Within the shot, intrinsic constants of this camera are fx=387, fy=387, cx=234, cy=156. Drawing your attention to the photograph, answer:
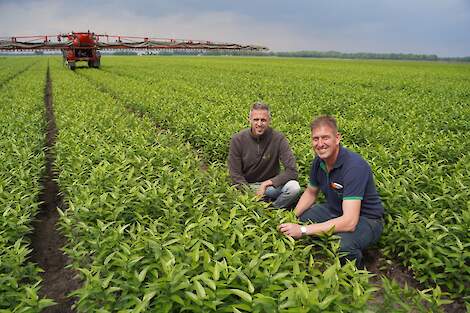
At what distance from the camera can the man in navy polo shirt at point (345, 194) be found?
3.95 meters

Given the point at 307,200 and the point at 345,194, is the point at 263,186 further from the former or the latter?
the point at 345,194

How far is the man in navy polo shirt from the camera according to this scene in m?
3.95

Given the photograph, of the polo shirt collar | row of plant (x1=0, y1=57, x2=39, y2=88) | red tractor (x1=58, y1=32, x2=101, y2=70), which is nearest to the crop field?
the polo shirt collar

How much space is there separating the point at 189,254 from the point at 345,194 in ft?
6.07

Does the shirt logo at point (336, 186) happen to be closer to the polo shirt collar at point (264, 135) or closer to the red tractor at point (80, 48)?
the polo shirt collar at point (264, 135)

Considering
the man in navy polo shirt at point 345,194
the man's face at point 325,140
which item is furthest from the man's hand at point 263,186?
the man's face at point 325,140

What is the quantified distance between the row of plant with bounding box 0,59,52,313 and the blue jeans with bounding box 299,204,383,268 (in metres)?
2.78

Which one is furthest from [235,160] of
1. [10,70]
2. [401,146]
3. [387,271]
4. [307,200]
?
[10,70]

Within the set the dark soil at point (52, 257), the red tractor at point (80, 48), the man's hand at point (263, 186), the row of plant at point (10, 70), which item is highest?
the red tractor at point (80, 48)

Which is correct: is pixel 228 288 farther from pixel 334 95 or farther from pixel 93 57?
pixel 93 57

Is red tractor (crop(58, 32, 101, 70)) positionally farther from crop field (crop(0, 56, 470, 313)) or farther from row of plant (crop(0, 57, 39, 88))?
crop field (crop(0, 56, 470, 313))

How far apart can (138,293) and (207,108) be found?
9.24 meters

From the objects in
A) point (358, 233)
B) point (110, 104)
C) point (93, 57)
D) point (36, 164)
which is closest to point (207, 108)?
point (110, 104)

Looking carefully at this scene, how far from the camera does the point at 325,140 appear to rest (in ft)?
13.1
